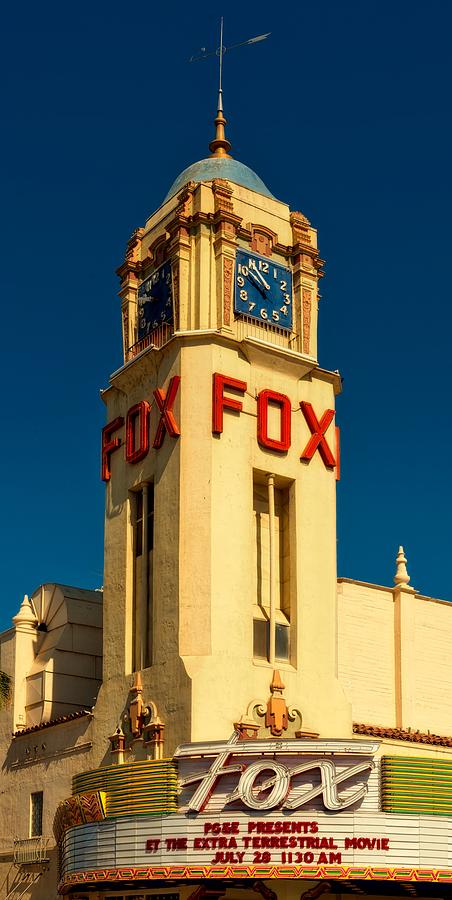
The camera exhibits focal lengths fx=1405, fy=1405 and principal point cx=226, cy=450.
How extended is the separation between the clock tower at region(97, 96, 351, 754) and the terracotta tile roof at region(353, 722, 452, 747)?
6.52 feet

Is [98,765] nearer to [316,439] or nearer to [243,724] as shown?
[243,724]

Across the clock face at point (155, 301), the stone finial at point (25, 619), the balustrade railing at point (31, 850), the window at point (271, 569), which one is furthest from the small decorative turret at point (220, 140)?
the balustrade railing at point (31, 850)

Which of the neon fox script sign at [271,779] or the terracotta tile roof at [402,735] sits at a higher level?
the terracotta tile roof at [402,735]

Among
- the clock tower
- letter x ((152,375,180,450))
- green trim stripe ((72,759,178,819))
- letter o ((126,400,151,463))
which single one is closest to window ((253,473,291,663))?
the clock tower

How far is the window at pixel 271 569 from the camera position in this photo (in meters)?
41.7

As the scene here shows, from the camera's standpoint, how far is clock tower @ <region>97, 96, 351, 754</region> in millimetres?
40500

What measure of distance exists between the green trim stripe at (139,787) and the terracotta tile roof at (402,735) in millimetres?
8428

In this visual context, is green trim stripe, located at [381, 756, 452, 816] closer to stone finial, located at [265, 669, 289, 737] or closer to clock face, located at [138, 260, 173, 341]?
stone finial, located at [265, 669, 289, 737]

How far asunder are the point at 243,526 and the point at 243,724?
19.4 feet

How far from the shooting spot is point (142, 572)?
43375mm

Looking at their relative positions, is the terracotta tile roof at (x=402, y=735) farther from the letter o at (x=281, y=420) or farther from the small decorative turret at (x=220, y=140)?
the small decorative turret at (x=220, y=140)

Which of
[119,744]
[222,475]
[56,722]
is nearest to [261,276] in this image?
[222,475]

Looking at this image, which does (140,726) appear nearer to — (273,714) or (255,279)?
(273,714)

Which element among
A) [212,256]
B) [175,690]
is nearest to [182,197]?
[212,256]
